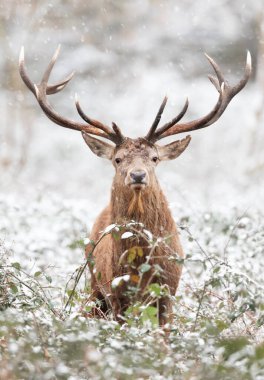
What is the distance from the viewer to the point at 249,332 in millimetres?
4953

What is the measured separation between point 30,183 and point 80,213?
4949 millimetres

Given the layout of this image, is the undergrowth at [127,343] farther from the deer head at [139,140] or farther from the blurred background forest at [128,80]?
the blurred background forest at [128,80]

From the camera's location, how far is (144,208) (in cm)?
632

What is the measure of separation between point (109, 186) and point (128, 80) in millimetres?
7158

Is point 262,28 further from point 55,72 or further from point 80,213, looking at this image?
point 80,213

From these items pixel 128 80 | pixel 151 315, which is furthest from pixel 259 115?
pixel 151 315

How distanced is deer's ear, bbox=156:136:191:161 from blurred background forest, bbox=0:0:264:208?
7007 mm

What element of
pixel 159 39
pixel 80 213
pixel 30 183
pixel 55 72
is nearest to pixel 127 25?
pixel 159 39

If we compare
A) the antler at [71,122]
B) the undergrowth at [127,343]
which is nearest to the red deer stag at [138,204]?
the antler at [71,122]

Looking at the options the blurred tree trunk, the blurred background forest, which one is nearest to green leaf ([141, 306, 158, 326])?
the blurred background forest

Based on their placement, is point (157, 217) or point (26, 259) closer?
point (157, 217)

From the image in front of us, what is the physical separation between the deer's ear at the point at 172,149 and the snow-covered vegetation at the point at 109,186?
53 centimetres

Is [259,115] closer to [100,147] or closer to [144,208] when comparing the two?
[100,147]

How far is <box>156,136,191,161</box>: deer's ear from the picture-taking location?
7.04 metres
